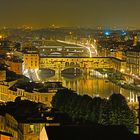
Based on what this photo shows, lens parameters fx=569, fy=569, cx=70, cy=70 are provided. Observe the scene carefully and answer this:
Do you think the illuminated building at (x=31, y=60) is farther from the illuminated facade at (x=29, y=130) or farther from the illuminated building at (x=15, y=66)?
the illuminated facade at (x=29, y=130)

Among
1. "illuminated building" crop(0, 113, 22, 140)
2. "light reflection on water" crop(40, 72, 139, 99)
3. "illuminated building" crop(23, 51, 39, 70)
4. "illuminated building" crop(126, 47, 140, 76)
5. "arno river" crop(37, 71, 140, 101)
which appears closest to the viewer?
"illuminated building" crop(0, 113, 22, 140)

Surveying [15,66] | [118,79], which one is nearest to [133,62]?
[118,79]

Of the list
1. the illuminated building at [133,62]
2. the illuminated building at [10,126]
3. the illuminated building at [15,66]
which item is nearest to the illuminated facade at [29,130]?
the illuminated building at [10,126]

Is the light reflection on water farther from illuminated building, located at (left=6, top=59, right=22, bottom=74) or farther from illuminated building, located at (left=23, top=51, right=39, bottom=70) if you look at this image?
illuminated building, located at (left=23, top=51, right=39, bottom=70)

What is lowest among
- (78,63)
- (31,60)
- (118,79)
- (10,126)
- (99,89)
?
(99,89)

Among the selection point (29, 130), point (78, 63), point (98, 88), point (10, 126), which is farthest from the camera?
point (78, 63)

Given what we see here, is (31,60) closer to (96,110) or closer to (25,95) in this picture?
(25,95)

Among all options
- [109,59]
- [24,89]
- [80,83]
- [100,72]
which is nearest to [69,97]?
[24,89]

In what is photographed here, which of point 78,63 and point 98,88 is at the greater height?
point 78,63

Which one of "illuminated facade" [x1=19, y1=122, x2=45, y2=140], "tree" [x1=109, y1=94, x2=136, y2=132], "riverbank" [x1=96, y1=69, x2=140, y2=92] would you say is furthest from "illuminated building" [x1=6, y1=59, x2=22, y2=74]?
"illuminated facade" [x1=19, y1=122, x2=45, y2=140]
